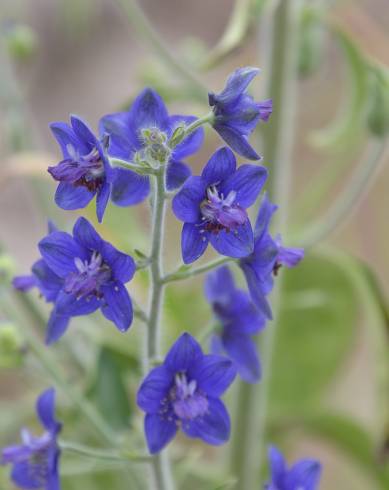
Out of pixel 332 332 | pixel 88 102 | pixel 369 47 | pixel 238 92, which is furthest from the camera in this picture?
pixel 88 102

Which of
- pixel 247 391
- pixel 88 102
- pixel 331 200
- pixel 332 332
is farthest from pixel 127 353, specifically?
pixel 88 102

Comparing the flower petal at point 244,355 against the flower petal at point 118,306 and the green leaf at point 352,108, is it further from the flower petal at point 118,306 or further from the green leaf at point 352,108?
the green leaf at point 352,108

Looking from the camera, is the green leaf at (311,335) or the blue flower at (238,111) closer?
the blue flower at (238,111)

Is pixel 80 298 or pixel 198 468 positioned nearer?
pixel 80 298

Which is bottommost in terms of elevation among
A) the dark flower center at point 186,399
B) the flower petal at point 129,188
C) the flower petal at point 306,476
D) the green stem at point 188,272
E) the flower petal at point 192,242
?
the flower petal at point 306,476

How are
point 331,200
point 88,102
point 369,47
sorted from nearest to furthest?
point 369,47 < point 331,200 < point 88,102

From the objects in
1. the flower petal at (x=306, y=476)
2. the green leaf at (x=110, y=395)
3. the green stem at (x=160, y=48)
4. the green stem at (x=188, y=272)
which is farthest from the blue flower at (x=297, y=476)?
the green stem at (x=160, y=48)

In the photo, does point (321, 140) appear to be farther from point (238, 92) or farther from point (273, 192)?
point (238, 92)

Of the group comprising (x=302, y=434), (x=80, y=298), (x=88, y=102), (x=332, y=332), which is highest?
(x=80, y=298)
